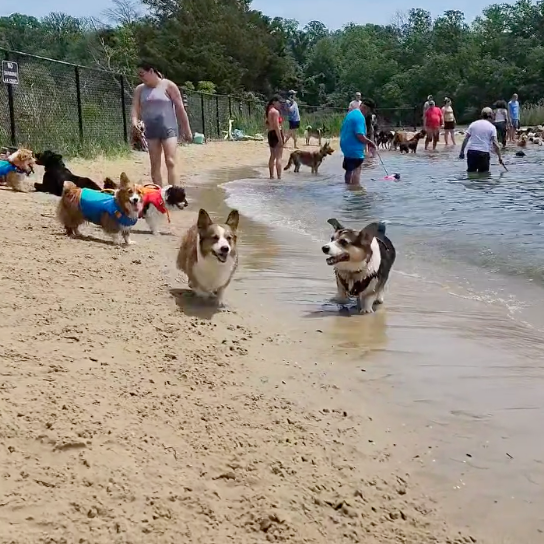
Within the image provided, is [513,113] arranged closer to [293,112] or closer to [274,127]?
[293,112]

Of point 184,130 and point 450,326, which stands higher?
point 184,130

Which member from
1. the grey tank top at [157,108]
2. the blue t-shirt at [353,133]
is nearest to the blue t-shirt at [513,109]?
the blue t-shirt at [353,133]

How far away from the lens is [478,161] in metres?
14.9

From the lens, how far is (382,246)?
Answer: 5.62 metres

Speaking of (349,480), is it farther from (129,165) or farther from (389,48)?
(389,48)

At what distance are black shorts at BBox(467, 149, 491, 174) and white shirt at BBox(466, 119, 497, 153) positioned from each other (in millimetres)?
99

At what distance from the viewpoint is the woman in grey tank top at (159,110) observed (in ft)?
27.8

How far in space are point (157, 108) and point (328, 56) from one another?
2964 inches

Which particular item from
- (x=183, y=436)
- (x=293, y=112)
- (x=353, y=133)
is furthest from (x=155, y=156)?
(x=293, y=112)

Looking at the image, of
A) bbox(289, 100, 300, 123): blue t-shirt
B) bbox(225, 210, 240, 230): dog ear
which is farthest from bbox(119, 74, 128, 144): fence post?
bbox(225, 210, 240, 230): dog ear

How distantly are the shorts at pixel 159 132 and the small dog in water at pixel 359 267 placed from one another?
397 cm

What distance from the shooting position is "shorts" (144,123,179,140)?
8.58 meters

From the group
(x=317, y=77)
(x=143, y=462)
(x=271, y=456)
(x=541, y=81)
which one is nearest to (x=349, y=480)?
(x=271, y=456)

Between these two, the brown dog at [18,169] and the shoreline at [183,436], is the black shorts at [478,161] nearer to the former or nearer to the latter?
the brown dog at [18,169]
